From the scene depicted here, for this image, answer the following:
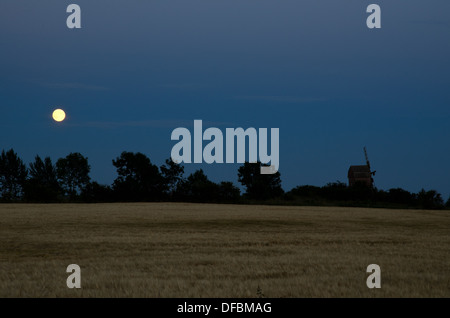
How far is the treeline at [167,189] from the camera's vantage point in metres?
76.0

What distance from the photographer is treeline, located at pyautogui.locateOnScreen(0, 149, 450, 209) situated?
75969 millimetres

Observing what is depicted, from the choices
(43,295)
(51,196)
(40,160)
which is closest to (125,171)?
(51,196)

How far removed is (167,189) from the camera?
97000 mm

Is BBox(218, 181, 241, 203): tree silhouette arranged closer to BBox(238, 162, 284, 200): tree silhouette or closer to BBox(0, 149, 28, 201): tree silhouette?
BBox(238, 162, 284, 200): tree silhouette

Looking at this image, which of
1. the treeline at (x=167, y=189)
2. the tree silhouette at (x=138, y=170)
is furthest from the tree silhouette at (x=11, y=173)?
the tree silhouette at (x=138, y=170)

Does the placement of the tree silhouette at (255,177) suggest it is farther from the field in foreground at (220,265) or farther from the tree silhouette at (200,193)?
the field in foreground at (220,265)

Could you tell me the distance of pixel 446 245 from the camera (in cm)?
1781

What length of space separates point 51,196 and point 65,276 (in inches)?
3027

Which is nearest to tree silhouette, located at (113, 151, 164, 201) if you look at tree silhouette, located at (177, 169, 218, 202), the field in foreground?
tree silhouette, located at (177, 169, 218, 202)

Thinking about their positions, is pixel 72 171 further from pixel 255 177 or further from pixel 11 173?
pixel 255 177

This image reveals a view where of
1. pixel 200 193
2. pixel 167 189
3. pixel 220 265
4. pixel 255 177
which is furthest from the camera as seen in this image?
pixel 255 177

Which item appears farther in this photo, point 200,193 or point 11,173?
point 11,173

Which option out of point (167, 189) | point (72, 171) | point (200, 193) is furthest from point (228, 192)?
point (72, 171)
